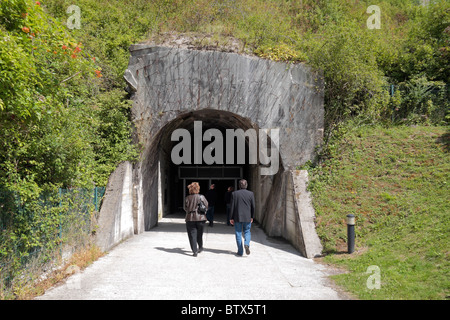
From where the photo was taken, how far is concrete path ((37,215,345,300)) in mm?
5762

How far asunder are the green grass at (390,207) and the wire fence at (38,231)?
552 centimetres

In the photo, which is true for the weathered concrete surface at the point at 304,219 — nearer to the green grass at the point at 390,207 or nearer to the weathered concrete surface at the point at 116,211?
the green grass at the point at 390,207

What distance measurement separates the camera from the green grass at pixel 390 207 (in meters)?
6.23

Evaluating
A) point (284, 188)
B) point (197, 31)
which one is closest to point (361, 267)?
point (284, 188)

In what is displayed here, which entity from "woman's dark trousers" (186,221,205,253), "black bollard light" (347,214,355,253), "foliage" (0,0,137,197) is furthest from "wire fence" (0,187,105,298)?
"black bollard light" (347,214,355,253)

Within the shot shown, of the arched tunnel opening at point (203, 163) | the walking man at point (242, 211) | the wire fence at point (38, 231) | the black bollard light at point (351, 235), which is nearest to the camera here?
the wire fence at point (38, 231)

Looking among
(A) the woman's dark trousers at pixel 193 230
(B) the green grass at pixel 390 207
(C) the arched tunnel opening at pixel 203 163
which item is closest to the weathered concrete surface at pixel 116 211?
(A) the woman's dark trousers at pixel 193 230

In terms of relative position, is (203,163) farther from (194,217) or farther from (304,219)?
(194,217)

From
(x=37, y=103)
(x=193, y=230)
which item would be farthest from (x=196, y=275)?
(x=37, y=103)

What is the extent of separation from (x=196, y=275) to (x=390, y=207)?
17.5ft

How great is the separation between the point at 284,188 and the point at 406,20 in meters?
19.9

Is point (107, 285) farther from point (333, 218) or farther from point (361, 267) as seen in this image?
point (333, 218)

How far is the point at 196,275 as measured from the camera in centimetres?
692

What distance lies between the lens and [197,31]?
42.5 ft
